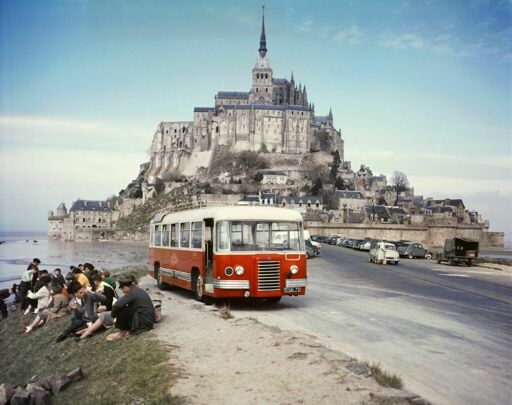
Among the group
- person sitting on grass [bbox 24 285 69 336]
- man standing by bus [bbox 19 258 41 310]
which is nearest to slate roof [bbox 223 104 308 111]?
man standing by bus [bbox 19 258 41 310]

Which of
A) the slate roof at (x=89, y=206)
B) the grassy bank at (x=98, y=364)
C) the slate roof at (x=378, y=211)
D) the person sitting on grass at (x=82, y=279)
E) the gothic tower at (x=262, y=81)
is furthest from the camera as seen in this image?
the gothic tower at (x=262, y=81)

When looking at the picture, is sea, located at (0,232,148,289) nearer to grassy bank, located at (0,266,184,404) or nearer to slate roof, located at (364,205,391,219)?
grassy bank, located at (0,266,184,404)

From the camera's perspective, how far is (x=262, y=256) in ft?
50.3

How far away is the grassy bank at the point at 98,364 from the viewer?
8.88 m

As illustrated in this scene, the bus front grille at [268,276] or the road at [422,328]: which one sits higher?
the bus front grille at [268,276]

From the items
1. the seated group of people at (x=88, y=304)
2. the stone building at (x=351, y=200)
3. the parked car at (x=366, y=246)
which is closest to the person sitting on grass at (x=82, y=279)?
the seated group of people at (x=88, y=304)

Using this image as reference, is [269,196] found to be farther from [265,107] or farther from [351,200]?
[265,107]

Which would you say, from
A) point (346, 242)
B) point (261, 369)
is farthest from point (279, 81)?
point (261, 369)

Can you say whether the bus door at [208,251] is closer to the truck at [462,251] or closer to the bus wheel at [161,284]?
the bus wheel at [161,284]

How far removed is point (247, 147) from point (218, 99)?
22366mm

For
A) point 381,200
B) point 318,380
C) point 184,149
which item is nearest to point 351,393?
point 318,380

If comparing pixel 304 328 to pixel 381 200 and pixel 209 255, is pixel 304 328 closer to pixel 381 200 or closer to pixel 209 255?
pixel 209 255

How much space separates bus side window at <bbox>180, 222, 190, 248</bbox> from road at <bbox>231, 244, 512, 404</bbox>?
286cm

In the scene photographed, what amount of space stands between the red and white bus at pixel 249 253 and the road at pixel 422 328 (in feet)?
2.33
